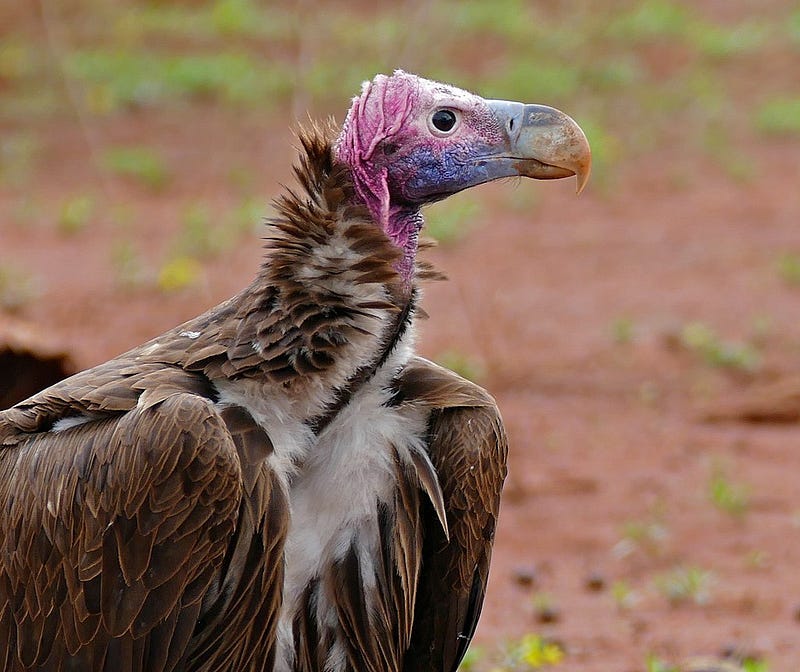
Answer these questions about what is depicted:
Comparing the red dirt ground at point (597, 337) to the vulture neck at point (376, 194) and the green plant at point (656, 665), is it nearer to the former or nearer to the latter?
the green plant at point (656, 665)

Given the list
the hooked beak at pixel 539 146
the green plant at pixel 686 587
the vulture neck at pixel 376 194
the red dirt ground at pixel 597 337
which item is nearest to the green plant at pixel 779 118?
the red dirt ground at pixel 597 337

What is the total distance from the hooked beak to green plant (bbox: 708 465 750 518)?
325cm

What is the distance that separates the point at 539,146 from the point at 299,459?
964 mm

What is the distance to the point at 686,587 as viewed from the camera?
562cm

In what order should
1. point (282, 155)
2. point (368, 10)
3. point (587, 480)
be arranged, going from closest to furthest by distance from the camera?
point (587, 480), point (282, 155), point (368, 10)

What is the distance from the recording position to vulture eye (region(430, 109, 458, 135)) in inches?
143

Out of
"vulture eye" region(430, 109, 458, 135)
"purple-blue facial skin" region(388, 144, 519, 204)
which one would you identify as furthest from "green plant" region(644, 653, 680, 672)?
"vulture eye" region(430, 109, 458, 135)

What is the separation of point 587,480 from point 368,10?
15012mm

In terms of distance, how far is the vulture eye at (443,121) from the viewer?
3637 millimetres

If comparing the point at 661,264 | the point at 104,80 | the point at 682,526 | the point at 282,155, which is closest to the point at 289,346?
the point at 682,526

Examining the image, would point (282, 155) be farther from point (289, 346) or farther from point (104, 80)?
point (289, 346)

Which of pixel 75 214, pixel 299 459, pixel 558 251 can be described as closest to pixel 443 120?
pixel 299 459

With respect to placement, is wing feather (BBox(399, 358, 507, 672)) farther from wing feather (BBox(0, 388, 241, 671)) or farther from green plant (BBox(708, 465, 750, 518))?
green plant (BBox(708, 465, 750, 518))

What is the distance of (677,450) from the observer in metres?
7.38
